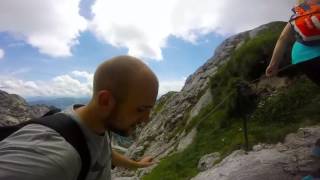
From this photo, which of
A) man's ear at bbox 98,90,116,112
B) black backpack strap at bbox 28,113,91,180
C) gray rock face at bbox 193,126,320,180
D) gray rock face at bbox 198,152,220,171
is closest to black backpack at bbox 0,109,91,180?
black backpack strap at bbox 28,113,91,180

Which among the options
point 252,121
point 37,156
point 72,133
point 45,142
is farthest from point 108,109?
point 252,121

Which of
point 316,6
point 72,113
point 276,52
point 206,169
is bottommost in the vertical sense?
point 206,169

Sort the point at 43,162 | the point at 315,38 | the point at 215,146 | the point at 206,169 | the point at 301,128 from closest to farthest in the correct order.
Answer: the point at 43,162, the point at 315,38, the point at 301,128, the point at 206,169, the point at 215,146

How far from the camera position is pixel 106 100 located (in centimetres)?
308

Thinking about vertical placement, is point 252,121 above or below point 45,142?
below

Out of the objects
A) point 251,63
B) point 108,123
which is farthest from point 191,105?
point 108,123

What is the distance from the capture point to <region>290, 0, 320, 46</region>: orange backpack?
6.12 m

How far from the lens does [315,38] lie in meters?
6.16

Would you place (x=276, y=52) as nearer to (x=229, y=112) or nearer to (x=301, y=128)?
(x=301, y=128)

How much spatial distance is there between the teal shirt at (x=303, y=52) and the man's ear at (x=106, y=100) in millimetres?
4229

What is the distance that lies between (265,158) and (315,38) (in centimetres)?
314

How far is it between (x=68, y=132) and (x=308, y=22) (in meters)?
4.65

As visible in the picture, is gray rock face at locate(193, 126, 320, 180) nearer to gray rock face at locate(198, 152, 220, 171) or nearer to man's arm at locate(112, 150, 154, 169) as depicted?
gray rock face at locate(198, 152, 220, 171)

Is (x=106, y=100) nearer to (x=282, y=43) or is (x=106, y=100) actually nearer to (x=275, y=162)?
(x=282, y=43)
